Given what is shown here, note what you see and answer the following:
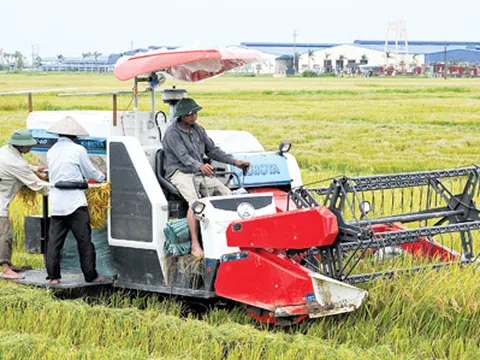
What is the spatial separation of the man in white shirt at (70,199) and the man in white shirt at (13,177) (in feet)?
0.99

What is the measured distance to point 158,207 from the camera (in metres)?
6.79

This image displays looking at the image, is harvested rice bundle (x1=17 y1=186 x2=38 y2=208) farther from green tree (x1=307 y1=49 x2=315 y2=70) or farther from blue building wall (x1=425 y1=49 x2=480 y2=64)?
blue building wall (x1=425 y1=49 x2=480 y2=64)

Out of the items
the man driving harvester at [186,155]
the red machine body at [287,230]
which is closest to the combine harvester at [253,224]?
the red machine body at [287,230]

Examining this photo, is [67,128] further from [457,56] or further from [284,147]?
[457,56]

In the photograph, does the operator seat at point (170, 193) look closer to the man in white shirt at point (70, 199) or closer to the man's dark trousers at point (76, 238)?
the man in white shirt at point (70, 199)

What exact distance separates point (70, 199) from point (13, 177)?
0.81m

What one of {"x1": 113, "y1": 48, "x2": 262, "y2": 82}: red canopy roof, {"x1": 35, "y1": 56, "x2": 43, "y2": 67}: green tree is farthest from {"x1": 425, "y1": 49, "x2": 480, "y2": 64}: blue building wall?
{"x1": 113, "y1": 48, "x2": 262, "y2": 82}: red canopy roof

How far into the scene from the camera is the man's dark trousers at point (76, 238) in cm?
708

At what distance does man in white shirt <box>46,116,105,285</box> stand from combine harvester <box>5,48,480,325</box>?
0.19 m

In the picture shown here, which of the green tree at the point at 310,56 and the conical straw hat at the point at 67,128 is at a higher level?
the conical straw hat at the point at 67,128

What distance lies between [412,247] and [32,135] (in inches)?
140

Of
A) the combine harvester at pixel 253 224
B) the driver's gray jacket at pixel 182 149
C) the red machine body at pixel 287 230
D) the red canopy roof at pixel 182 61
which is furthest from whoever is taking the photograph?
the driver's gray jacket at pixel 182 149

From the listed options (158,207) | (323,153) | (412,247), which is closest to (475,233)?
(412,247)

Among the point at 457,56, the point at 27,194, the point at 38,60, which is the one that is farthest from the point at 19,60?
the point at 27,194
